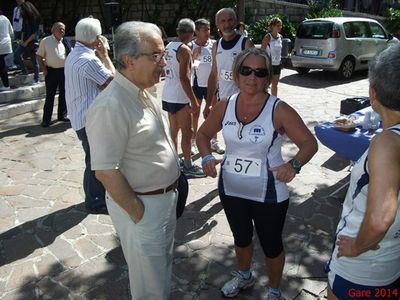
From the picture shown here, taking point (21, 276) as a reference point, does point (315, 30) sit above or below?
above

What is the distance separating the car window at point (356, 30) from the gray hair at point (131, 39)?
10381 millimetres

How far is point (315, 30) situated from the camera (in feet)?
37.0

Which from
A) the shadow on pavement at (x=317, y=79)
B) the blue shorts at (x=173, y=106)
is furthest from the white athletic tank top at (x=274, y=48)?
the blue shorts at (x=173, y=106)

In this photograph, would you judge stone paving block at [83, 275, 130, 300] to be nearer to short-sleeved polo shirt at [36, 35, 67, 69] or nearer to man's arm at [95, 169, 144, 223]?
man's arm at [95, 169, 144, 223]

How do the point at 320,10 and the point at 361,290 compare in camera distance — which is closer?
the point at 361,290

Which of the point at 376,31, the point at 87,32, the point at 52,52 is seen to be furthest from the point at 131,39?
the point at 376,31

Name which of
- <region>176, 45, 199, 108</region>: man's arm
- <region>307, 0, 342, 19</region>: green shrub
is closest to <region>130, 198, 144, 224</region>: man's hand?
<region>176, 45, 199, 108</region>: man's arm

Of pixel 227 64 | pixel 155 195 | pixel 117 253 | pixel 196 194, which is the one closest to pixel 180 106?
pixel 227 64

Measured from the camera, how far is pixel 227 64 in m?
4.94

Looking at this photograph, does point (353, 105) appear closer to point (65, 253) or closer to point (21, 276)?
point (65, 253)

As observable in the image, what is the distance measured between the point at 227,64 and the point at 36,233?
2771 mm

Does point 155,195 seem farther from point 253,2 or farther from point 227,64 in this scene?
point 253,2

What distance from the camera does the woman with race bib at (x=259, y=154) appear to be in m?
2.45

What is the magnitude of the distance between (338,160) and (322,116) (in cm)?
236
